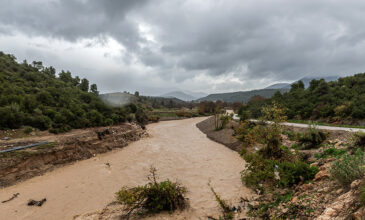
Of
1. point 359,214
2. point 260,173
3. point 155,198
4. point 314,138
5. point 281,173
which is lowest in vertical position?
point 155,198

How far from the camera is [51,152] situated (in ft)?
42.6

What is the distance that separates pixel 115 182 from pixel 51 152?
6.61 m

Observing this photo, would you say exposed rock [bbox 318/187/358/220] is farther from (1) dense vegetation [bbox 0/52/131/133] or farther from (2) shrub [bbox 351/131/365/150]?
(1) dense vegetation [bbox 0/52/131/133]

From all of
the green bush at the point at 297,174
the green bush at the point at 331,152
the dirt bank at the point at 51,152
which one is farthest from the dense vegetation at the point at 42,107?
the green bush at the point at 331,152

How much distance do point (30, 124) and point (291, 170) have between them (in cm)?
2095

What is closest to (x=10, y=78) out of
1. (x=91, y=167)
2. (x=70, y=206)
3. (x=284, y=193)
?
(x=91, y=167)

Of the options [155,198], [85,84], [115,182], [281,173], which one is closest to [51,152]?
[115,182]

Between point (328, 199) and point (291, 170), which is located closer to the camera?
point (328, 199)

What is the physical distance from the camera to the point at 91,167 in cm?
1341

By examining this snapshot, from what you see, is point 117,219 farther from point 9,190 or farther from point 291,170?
point 9,190

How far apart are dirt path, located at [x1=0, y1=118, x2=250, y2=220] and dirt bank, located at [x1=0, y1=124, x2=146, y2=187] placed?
2.30 ft

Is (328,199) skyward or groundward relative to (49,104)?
groundward

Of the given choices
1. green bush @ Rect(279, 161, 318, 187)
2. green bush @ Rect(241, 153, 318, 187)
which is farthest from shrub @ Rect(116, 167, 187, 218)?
green bush @ Rect(279, 161, 318, 187)

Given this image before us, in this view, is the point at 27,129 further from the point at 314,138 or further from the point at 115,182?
the point at 314,138
